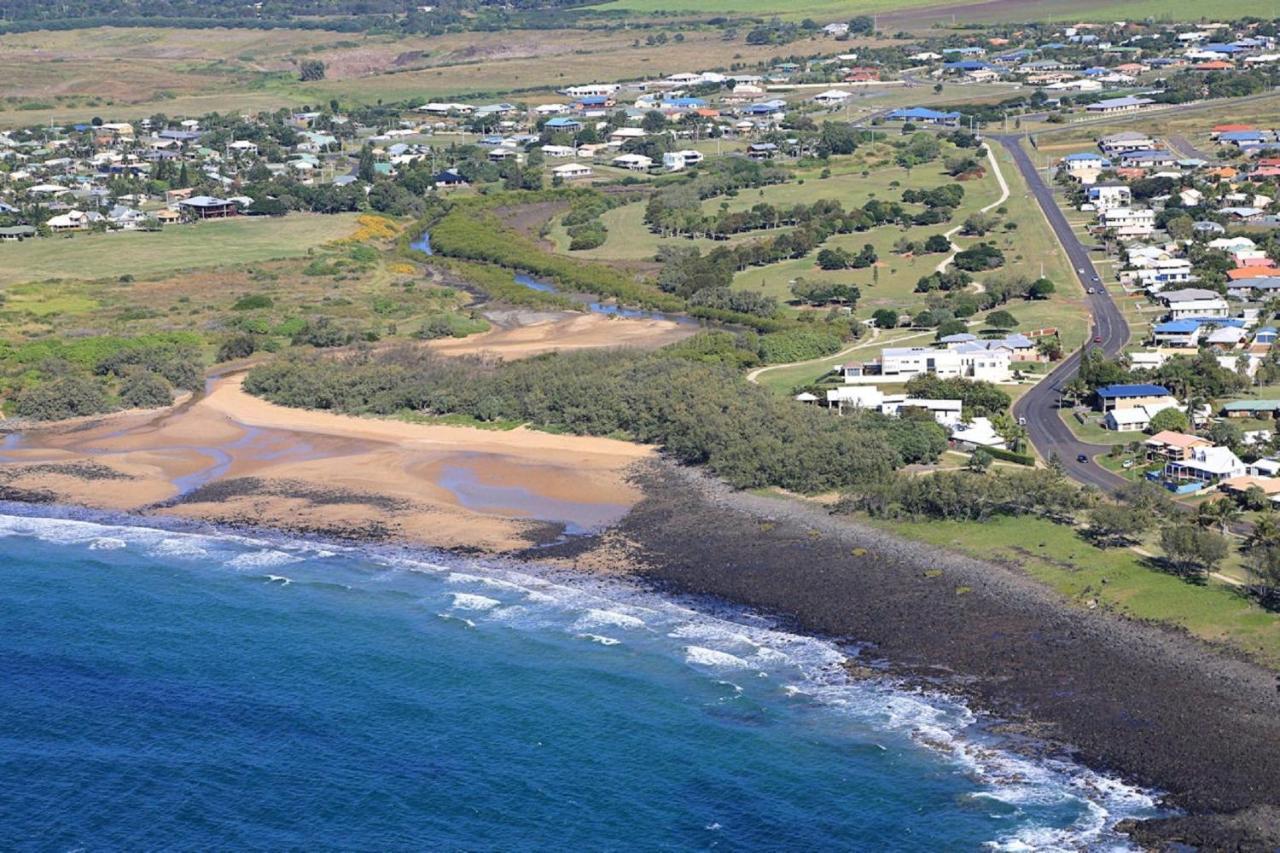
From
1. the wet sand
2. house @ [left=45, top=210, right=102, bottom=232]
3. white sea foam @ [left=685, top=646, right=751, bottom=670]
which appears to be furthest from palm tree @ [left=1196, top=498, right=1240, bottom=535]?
house @ [left=45, top=210, right=102, bottom=232]

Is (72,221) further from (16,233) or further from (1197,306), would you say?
(1197,306)

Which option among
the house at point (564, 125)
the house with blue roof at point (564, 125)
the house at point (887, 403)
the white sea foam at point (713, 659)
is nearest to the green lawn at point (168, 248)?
the house at point (564, 125)

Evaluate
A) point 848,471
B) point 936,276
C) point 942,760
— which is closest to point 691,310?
point 936,276

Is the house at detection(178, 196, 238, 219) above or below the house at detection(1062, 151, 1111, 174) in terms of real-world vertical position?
below

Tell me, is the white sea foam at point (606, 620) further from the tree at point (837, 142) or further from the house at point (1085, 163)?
the tree at point (837, 142)

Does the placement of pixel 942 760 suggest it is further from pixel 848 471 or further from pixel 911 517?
pixel 848 471

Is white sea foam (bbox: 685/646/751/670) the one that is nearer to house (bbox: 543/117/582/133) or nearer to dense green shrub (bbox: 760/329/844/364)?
dense green shrub (bbox: 760/329/844/364)
